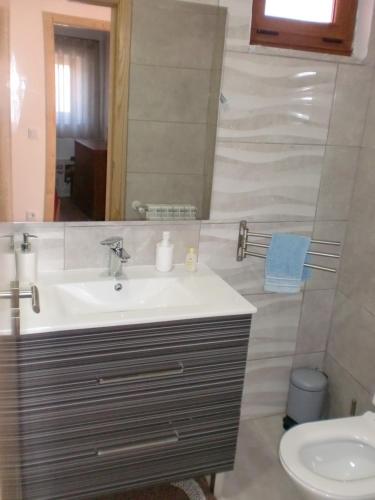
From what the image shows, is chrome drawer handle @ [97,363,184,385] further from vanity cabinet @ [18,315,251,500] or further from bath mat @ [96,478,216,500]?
bath mat @ [96,478,216,500]

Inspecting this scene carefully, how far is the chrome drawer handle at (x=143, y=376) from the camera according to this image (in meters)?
1.57

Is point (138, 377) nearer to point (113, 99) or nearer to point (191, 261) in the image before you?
point (191, 261)

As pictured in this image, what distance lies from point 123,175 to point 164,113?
29cm

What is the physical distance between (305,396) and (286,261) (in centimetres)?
73

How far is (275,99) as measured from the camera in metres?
2.03

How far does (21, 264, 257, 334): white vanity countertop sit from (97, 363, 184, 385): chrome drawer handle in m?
0.20

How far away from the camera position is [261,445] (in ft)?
7.54

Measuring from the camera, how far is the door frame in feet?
5.47

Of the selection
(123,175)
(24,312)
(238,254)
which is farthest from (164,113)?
(24,312)

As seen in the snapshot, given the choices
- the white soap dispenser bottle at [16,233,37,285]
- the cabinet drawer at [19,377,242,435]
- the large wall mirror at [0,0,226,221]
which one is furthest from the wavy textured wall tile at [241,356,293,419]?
the white soap dispenser bottle at [16,233,37,285]

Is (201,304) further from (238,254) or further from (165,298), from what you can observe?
(238,254)

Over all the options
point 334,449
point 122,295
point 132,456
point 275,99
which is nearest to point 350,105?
point 275,99

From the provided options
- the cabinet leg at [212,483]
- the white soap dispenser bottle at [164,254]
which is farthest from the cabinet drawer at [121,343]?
the cabinet leg at [212,483]

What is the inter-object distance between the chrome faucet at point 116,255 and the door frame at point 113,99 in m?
0.13
